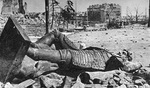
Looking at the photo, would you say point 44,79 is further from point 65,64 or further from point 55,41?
point 55,41

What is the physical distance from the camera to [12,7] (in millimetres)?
38562

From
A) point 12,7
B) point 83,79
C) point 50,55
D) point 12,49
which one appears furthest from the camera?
point 12,7

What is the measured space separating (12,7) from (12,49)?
35372mm

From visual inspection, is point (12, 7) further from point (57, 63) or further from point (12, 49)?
point (12, 49)

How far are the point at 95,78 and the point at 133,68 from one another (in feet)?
3.42

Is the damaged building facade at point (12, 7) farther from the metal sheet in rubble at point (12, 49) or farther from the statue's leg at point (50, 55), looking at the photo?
the metal sheet in rubble at point (12, 49)

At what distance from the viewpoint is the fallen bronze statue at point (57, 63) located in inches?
175

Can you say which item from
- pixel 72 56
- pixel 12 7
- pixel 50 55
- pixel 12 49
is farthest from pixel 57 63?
pixel 12 7

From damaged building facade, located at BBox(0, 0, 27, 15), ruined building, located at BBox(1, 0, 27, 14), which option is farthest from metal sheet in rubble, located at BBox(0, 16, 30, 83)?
ruined building, located at BBox(1, 0, 27, 14)

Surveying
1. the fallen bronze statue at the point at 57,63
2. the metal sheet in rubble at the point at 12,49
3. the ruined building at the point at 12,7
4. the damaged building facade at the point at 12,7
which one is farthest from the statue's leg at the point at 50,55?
the ruined building at the point at 12,7

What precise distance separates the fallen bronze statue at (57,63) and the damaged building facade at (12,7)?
32.3 meters

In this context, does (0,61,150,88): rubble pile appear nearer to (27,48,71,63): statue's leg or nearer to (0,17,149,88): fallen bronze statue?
(0,17,149,88): fallen bronze statue

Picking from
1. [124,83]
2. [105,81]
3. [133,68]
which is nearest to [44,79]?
[105,81]

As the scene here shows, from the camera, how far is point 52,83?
15.7ft
